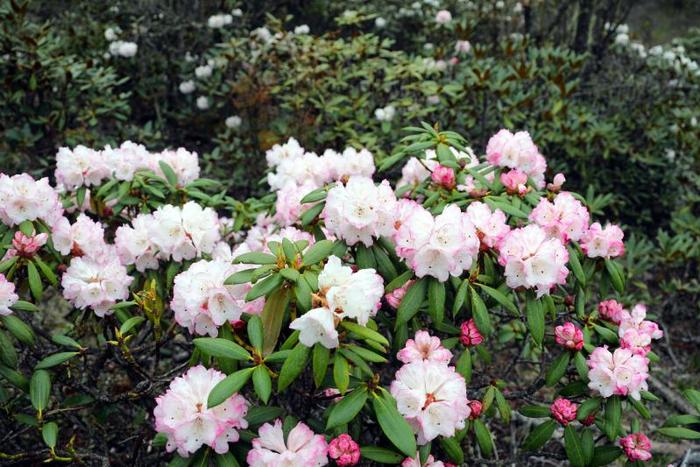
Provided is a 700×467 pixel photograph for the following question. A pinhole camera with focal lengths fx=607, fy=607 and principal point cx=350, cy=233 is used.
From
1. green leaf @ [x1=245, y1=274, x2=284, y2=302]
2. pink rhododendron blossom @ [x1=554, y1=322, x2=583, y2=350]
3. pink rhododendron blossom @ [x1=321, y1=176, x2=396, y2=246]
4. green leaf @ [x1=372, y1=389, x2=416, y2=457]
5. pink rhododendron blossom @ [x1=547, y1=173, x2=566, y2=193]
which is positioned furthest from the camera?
pink rhododendron blossom @ [x1=547, y1=173, x2=566, y2=193]

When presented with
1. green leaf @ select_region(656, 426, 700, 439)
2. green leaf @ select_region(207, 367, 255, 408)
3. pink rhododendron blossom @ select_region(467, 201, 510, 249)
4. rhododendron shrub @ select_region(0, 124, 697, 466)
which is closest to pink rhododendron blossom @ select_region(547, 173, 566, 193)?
rhododendron shrub @ select_region(0, 124, 697, 466)

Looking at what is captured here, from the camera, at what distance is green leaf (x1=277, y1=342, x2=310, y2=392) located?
1272 mm

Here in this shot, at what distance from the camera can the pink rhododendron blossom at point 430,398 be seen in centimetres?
131

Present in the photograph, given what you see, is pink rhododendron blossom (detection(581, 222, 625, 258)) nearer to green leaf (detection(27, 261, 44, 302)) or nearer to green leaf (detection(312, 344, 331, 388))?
green leaf (detection(312, 344, 331, 388))

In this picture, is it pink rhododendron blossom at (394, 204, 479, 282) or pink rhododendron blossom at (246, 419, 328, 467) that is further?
pink rhododendron blossom at (394, 204, 479, 282)

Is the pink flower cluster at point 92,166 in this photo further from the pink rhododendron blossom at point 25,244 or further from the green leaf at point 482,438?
the green leaf at point 482,438

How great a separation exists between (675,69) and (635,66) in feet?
1.34

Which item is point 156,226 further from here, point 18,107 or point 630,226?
point 630,226

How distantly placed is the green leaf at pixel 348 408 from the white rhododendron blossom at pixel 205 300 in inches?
13.5

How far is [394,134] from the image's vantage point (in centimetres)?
389

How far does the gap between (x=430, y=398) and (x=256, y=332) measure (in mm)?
411

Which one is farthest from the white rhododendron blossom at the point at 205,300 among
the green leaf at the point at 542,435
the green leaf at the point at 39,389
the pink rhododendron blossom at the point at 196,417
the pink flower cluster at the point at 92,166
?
the green leaf at the point at 542,435

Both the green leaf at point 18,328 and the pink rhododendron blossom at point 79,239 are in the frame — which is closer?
the green leaf at point 18,328

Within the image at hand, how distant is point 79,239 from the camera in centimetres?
182
